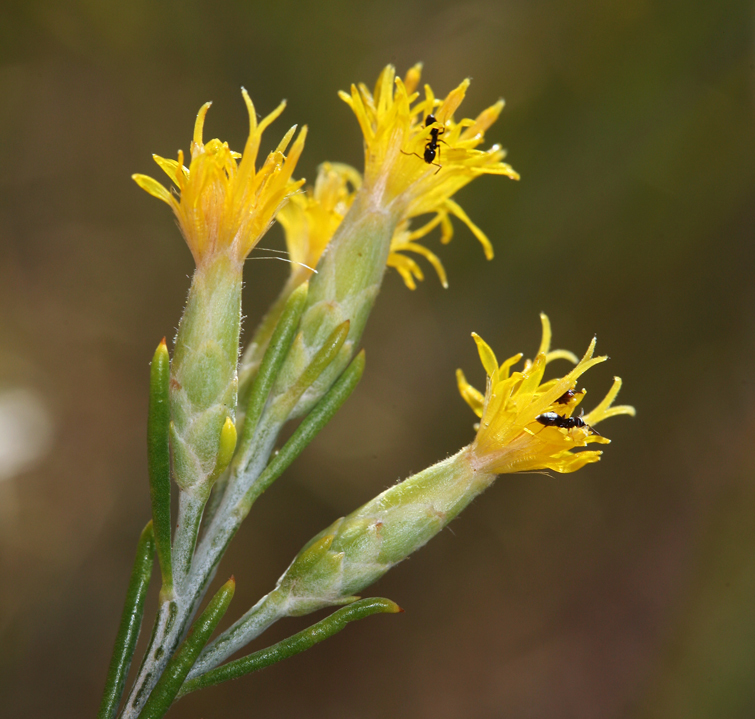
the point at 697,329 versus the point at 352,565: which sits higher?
the point at 697,329

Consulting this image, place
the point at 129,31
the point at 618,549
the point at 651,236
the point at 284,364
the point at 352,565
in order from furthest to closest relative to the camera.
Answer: the point at 618,549
the point at 651,236
the point at 129,31
the point at 284,364
the point at 352,565

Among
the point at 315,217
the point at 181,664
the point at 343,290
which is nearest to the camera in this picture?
the point at 181,664

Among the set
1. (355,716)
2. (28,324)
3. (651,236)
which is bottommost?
(355,716)

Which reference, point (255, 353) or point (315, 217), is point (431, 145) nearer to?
point (315, 217)

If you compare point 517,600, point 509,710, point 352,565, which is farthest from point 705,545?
point 352,565

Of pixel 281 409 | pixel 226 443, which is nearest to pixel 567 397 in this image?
pixel 281 409

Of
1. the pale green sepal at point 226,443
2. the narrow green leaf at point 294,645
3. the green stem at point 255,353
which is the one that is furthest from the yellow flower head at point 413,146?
the narrow green leaf at point 294,645

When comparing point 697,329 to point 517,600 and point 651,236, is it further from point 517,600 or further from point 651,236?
point 517,600
